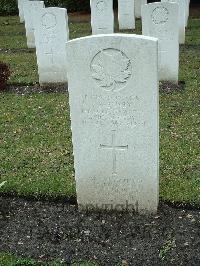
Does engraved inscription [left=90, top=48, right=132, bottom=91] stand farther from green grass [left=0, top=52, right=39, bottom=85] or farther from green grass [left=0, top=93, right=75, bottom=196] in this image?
green grass [left=0, top=52, right=39, bottom=85]

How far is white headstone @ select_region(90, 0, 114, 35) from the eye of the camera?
14.0 metres

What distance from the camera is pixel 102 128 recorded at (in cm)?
468

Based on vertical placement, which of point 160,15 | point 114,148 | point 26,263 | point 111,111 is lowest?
point 26,263

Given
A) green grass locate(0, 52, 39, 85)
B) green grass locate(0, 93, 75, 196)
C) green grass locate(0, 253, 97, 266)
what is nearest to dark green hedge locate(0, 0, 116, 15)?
green grass locate(0, 52, 39, 85)

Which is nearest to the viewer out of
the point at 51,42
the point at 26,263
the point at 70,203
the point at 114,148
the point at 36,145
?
the point at 26,263

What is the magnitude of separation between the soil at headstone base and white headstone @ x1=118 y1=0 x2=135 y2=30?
1229 centimetres

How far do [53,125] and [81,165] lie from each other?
9.57 ft

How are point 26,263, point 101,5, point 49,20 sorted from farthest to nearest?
point 101,5, point 49,20, point 26,263

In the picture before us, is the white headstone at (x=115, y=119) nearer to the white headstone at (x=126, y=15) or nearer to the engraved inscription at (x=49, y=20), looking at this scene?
the engraved inscription at (x=49, y=20)

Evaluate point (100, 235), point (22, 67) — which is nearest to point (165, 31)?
point (22, 67)

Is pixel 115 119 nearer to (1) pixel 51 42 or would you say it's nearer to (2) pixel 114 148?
(2) pixel 114 148

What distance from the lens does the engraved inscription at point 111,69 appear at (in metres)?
4.36

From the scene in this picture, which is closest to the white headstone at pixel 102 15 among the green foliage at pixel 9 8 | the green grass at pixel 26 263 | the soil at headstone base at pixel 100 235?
the green foliage at pixel 9 8

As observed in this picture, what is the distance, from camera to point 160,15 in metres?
9.42
